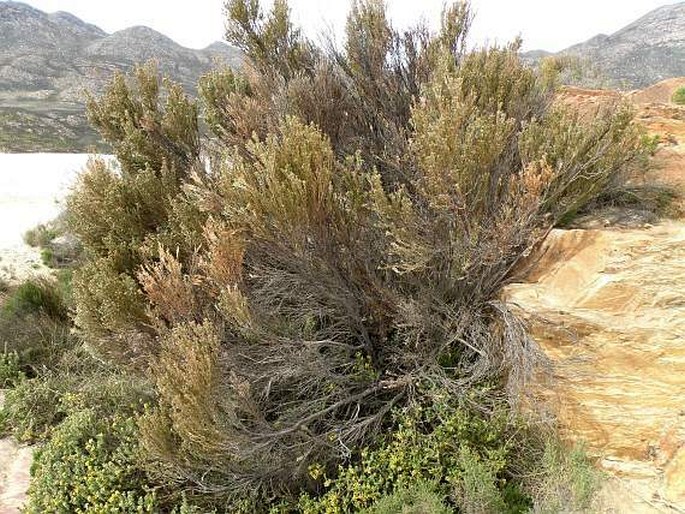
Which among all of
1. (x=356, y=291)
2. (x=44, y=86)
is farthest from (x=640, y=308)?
(x=44, y=86)

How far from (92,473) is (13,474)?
62.3 inches

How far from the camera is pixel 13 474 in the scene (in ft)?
17.2

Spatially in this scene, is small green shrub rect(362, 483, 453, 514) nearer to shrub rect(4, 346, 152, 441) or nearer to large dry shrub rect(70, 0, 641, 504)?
large dry shrub rect(70, 0, 641, 504)

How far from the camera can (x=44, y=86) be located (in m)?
42.3

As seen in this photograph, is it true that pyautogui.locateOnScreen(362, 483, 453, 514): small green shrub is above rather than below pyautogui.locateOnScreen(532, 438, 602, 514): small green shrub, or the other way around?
below

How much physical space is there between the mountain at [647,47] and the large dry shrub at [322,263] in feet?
83.9

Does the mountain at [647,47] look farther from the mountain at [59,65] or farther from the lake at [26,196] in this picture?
the lake at [26,196]

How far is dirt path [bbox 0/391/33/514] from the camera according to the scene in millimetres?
4791

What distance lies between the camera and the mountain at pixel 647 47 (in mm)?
29250

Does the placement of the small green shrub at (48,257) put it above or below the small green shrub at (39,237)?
below

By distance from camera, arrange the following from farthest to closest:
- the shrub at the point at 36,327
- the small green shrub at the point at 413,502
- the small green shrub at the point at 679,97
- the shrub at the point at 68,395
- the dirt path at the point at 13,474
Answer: the small green shrub at the point at 679,97 → the shrub at the point at 36,327 → the shrub at the point at 68,395 → the dirt path at the point at 13,474 → the small green shrub at the point at 413,502

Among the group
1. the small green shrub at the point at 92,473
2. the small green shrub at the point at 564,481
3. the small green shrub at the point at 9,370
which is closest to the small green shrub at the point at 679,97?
the small green shrub at the point at 564,481

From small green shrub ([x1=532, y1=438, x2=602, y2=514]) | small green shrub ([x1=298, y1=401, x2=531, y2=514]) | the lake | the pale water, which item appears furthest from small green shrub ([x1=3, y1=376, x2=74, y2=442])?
the pale water

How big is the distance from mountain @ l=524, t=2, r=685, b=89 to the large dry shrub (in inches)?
1007
